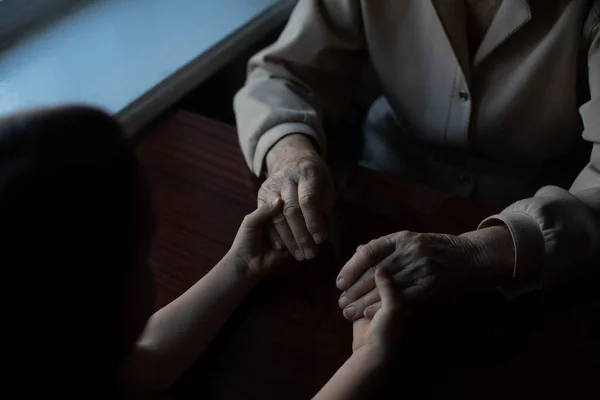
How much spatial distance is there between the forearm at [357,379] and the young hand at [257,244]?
185mm

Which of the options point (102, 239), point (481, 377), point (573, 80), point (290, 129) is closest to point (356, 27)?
point (290, 129)

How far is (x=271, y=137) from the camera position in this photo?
3.06ft

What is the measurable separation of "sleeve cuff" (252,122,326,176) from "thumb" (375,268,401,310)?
0.28 metres

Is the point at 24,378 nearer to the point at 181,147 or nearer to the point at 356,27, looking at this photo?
the point at 181,147

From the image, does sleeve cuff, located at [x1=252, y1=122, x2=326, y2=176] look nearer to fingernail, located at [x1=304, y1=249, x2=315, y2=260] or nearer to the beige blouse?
the beige blouse

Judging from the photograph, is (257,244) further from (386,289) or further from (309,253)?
(386,289)

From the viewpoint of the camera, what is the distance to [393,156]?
121 centimetres

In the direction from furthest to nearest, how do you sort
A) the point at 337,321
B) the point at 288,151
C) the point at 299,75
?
the point at 299,75 < the point at 288,151 < the point at 337,321

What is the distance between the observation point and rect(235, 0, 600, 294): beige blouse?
2.80ft

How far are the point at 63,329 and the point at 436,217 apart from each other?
0.62 metres

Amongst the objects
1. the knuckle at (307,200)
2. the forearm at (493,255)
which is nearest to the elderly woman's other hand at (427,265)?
the forearm at (493,255)

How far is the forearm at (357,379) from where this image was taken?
2.11 ft

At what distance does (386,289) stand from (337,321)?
8cm

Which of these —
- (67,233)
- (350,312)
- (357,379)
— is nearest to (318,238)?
(350,312)
